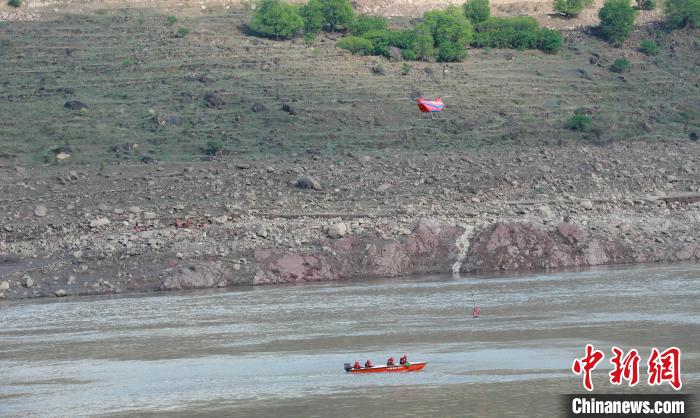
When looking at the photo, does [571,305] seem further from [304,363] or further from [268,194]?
[268,194]

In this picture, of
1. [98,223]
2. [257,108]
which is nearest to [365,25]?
[257,108]

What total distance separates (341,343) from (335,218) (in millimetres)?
12902

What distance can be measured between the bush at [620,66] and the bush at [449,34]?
22.9 feet

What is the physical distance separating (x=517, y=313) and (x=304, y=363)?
659 centimetres

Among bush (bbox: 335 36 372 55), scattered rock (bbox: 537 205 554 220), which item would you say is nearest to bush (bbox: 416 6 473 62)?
bush (bbox: 335 36 372 55)

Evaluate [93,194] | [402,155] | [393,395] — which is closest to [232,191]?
[93,194]

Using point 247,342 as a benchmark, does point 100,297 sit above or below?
below

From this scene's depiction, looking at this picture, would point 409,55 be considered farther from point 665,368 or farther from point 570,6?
point 665,368

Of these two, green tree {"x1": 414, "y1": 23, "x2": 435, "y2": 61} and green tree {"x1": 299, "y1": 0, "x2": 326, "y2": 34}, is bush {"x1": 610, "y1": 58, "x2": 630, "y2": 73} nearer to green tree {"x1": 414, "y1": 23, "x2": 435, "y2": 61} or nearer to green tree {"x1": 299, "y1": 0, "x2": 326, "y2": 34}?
green tree {"x1": 414, "y1": 23, "x2": 435, "y2": 61}

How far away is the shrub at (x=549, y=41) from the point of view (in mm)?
61250

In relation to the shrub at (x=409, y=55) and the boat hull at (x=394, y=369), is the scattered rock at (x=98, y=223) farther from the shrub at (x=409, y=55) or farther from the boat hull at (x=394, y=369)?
the shrub at (x=409, y=55)

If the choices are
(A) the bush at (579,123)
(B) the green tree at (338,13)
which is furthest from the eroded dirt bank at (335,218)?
(B) the green tree at (338,13)

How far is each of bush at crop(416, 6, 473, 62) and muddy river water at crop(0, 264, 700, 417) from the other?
26.4 metres

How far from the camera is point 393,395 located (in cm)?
1983
